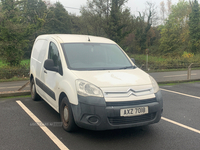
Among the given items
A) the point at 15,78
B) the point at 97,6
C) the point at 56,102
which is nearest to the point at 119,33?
the point at 97,6

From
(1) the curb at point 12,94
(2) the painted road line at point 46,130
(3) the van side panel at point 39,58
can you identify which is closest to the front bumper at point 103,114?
(2) the painted road line at point 46,130

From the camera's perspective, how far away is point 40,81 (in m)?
6.06

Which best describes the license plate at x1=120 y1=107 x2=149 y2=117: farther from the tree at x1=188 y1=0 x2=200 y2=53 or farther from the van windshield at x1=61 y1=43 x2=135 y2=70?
the tree at x1=188 y1=0 x2=200 y2=53

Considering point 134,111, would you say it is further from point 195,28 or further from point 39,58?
point 195,28

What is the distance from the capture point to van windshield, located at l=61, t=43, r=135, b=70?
189 inches

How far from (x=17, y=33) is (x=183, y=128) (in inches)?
923

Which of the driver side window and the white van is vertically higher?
the driver side window

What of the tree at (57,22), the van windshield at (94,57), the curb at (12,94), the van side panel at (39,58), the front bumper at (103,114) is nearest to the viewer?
the front bumper at (103,114)

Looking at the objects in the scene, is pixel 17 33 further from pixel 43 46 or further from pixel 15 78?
pixel 43 46

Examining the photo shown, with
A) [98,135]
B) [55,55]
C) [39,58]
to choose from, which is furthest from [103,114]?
[39,58]

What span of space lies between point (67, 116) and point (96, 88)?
90cm

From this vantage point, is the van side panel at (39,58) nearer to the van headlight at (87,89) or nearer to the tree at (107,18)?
the van headlight at (87,89)

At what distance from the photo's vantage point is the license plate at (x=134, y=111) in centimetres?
384

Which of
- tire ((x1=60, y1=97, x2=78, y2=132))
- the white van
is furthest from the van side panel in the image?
tire ((x1=60, y1=97, x2=78, y2=132))
